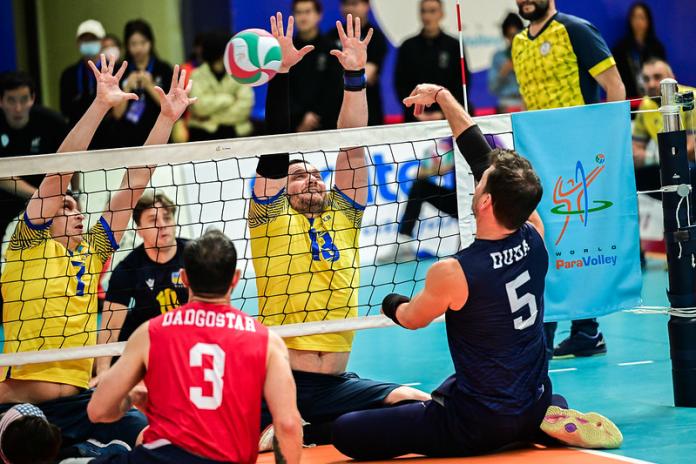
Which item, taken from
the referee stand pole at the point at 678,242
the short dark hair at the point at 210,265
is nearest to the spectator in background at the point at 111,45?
the referee stand pole at the point at 678,242

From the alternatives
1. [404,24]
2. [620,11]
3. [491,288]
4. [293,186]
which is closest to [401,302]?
[491,288]

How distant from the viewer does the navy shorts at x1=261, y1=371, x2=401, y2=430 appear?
19.1 ft

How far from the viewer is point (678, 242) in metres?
6.25

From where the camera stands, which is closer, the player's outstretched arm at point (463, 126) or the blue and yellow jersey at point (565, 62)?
the player's outstretched arm at point (463, 126)

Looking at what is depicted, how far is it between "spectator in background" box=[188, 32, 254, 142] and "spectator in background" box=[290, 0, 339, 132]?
0.63 metres

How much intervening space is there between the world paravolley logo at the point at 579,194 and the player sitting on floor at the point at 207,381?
8.94ft

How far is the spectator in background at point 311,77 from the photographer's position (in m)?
13.4

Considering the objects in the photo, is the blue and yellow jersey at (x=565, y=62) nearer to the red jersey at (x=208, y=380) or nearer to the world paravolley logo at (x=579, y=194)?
the world paravolley logo at (x=579, y=194)

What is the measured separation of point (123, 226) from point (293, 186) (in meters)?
0.99

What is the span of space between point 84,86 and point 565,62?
6151mm

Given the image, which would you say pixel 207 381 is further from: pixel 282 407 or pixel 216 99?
pixel 216 99

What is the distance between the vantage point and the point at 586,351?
795 cm

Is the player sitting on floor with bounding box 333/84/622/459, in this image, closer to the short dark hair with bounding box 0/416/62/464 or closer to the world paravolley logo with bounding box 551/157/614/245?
the world paravolley logo with bounding box 551/157/614/245

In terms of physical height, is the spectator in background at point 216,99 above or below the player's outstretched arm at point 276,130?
above
